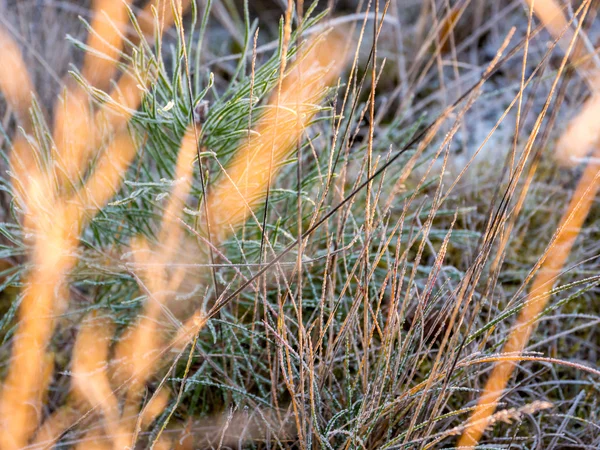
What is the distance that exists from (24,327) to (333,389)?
676 millimetres

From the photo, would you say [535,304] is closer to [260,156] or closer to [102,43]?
[260,156]

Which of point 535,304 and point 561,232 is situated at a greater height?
point 561,232

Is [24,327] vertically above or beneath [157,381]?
above

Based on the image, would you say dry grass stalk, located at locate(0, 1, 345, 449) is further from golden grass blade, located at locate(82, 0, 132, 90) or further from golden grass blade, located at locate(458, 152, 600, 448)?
golden grass blade, located at locate(82, 0, 132, 90)

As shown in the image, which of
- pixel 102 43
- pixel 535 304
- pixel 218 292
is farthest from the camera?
pixel 102 43

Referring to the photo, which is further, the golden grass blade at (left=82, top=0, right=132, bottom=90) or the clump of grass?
the golden grass blade at (left=82, top=0, right=132, bottom=90)

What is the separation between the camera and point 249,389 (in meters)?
1.03

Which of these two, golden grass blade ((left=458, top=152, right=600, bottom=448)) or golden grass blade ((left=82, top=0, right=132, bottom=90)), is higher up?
golden grass blade ((left=82, top=0, right=132, bottom=90))

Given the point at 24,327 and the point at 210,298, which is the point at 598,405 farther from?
the point at 24,327

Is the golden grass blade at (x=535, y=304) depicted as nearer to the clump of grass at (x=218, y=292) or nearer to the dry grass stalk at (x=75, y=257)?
the clump of grass at (x=218, y=292)

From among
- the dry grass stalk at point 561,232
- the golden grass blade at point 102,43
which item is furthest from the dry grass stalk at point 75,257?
the golden grass blade at point 102,43

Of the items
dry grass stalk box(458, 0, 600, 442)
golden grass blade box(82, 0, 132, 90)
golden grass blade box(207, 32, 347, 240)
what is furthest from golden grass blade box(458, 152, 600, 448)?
golden grass blade box(82, 0, 132, 90)

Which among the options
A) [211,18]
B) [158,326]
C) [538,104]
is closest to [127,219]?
[158,326]

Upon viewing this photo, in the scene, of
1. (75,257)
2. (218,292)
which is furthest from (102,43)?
(218,292)
